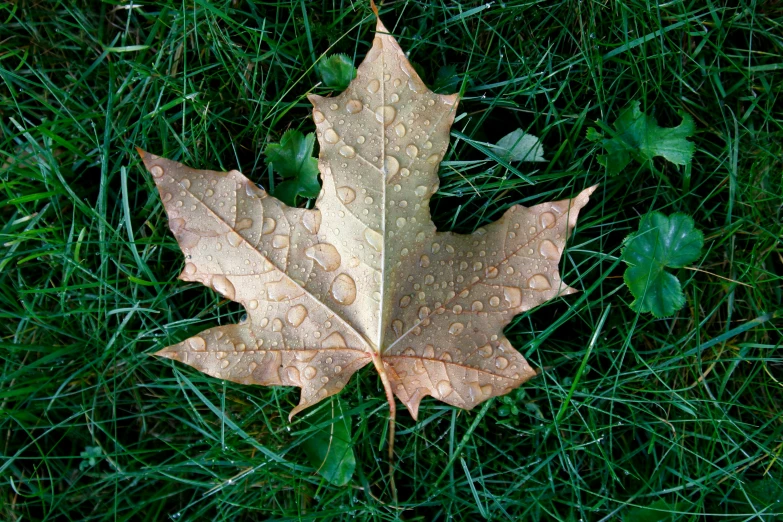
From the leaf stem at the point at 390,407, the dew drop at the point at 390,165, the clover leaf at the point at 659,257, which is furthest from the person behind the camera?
the clover leaf at the point at 659,257

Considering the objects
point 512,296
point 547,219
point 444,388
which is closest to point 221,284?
point 444,388

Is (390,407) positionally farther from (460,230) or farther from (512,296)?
(460,230)

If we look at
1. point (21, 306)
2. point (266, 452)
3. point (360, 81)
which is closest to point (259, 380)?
point (266, 452)

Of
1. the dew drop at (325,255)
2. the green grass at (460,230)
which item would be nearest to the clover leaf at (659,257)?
the green grass at (460,230)

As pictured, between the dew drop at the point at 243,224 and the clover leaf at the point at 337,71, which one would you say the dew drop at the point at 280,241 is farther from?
the clover leaf at the point at 337,71

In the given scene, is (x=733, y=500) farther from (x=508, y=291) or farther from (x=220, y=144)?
(x=220, y=144)
